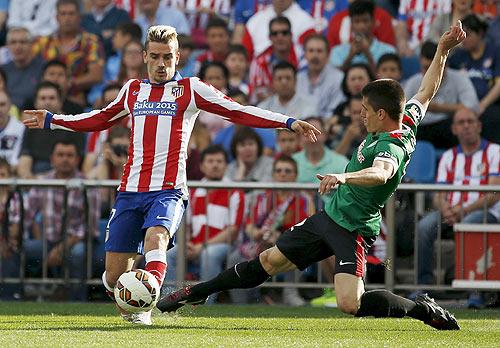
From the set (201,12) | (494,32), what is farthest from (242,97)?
(494,32)

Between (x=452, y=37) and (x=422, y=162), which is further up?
(x=452, y=37)

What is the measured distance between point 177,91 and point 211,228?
398cm

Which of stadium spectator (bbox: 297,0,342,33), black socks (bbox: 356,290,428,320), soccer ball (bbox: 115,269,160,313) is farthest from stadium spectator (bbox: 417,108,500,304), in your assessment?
soccer ball (bbox: 115,269,160,313)

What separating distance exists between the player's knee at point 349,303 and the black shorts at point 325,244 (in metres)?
0.21

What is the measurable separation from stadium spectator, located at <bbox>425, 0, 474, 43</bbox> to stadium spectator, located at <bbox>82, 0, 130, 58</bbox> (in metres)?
4.23

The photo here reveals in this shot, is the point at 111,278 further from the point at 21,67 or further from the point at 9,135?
the point at 21,67

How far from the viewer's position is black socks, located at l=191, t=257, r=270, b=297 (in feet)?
31.1

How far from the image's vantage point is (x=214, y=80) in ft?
50.6

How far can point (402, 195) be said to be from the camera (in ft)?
42.5

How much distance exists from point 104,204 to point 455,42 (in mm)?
5377

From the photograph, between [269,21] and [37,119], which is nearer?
[37,119]

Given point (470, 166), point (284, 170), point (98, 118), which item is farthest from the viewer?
point (284, 170)

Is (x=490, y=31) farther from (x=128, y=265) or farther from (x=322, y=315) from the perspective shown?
(x=128, y=265)

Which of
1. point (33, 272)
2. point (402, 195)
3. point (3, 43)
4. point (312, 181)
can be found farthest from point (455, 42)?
point (3, 43)
